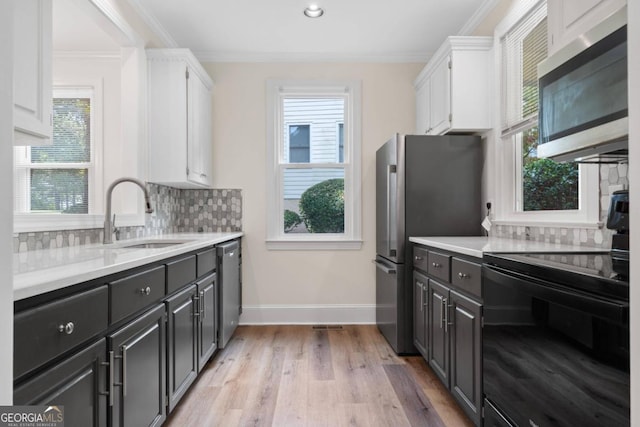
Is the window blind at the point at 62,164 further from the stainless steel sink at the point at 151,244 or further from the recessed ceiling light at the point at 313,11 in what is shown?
the recessed ceiling light at the point at 313,11

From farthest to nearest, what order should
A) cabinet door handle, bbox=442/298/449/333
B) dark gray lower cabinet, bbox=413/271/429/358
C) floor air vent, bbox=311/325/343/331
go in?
floor air vent, bbox=311/325/343/331
dark gray lower cabinet, bbox=413/271/429/358
cabinet door handle, bbox=442/298/449/333

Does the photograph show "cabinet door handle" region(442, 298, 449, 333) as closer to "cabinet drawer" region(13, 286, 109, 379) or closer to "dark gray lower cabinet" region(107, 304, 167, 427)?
"dark gray lower cabinet" region(107, 304, 167, 427)

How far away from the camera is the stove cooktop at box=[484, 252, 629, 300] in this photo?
3.08ft

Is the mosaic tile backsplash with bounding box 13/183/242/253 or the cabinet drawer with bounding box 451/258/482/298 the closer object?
the cabinet drawer with bounding box 451/258/482/298

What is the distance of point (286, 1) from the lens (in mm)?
2738

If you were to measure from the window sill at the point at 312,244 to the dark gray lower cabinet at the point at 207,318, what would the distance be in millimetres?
1068

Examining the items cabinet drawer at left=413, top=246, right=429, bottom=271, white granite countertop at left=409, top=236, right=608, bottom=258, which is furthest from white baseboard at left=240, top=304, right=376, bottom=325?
white granite countertop at left=409, top=236, right=608, bottom=258

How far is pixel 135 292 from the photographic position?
146 cm

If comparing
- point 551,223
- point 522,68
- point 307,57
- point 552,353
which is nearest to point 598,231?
point 551,223

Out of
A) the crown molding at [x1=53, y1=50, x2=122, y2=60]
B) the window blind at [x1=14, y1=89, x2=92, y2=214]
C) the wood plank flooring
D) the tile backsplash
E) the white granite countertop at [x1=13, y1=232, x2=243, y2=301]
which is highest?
the crown molding at [x1=53, y1=50, x2=122, y2=60]

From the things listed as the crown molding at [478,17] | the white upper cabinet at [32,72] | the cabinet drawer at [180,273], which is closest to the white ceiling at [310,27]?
the crown molding at [478,17]

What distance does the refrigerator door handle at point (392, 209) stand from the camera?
2869 millimetres

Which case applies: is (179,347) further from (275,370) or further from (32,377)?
(32,377)

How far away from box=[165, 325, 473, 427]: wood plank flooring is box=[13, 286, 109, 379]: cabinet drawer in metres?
1.05
